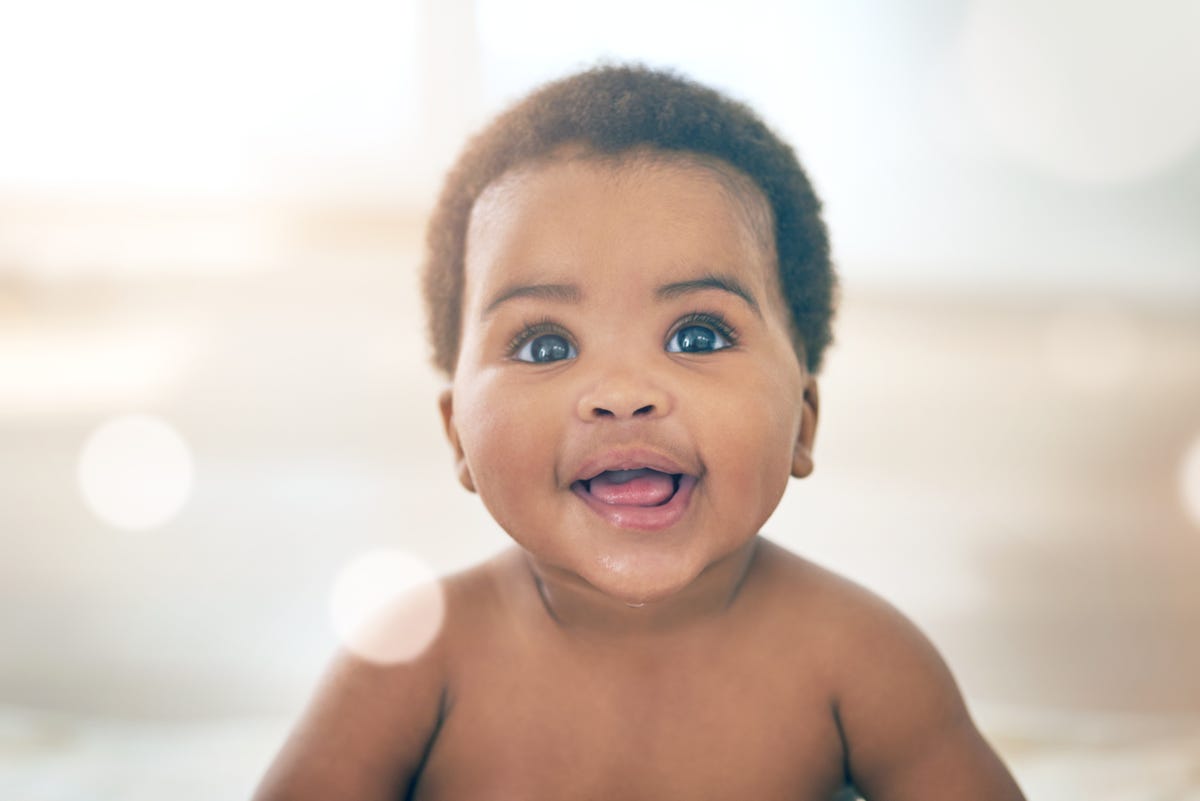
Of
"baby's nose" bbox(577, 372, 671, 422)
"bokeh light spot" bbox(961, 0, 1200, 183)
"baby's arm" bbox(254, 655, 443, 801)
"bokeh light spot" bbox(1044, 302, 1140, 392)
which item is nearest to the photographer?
"baby's nose" bbox(577, 372, 671, 422)

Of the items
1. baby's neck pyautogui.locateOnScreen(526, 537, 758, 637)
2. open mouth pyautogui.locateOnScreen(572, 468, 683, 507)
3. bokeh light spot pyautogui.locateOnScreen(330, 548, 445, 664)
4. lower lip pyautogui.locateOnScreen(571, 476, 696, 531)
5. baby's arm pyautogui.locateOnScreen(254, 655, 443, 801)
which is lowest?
baby's arm pyautogui.locateOnScreen(254, 655, 443, 801)

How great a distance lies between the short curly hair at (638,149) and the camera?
778mm

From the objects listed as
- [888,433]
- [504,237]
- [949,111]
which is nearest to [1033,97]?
[949,111]

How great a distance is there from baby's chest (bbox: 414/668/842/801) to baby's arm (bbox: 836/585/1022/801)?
23 mm

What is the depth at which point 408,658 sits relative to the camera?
82 cm

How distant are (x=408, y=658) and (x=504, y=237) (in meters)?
0.31

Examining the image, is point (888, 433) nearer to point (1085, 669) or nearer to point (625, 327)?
point (1085, 669)

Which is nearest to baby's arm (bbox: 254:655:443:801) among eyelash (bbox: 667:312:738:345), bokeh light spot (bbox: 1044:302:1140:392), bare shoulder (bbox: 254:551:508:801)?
bare shoulder (bbox: 254:551:508:801)

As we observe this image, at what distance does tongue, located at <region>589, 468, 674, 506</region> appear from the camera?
711 millimetres

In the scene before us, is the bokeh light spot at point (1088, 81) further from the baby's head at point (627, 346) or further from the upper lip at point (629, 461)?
the upper lip at point (629, 461)

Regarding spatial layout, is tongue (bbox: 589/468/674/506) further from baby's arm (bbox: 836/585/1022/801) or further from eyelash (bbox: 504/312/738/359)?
baby's arm (bbox: 836/585/1022/801)

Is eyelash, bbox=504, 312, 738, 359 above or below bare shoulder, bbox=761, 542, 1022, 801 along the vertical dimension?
above

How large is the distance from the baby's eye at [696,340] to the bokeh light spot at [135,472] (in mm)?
1342

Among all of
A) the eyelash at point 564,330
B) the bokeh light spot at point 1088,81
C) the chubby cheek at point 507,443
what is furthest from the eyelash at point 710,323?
the bokeh light spot at point 1088,81
